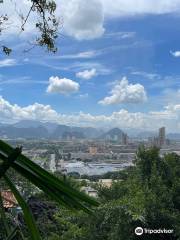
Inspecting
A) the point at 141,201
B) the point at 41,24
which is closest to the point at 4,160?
the point at 41,24

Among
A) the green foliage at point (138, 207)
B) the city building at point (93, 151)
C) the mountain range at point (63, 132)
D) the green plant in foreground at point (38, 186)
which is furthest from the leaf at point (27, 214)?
the mountain range at point (63, 132)

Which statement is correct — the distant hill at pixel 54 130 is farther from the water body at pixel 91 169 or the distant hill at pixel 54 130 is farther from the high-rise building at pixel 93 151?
the water body at pixel 91 169

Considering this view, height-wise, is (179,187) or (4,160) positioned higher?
(4,160)

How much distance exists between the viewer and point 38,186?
0.56 meters

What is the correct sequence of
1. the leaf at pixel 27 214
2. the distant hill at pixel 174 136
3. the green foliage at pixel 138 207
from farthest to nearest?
the distant hill at pixel 174 136 → the green foliage at pixel 138 207 → the leaf at pixel 27 214

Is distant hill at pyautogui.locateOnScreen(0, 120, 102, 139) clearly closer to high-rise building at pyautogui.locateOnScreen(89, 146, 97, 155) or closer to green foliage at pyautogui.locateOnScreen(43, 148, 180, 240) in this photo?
high-rise building at pyautogui.locateOnScreen(89, 146, 97, 155)

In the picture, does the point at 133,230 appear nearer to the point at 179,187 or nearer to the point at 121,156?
the point at 179,187

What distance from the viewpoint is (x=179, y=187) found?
16.7 metres

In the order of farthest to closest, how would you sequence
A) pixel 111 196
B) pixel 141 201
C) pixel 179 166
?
pixel 179 166
pixel 111 196
pixel 141 201

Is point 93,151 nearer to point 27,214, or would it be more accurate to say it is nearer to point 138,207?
point 138,207

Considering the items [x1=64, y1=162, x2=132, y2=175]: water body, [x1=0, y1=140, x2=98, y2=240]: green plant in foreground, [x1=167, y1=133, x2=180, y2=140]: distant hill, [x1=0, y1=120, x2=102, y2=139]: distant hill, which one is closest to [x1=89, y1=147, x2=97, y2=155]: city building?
[x1=64, y1=162, x2=132, y2=175]: water body

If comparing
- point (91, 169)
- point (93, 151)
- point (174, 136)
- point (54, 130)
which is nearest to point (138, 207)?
point (91, 169)

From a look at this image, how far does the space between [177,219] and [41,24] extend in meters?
12.3

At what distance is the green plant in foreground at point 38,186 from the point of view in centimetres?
52
